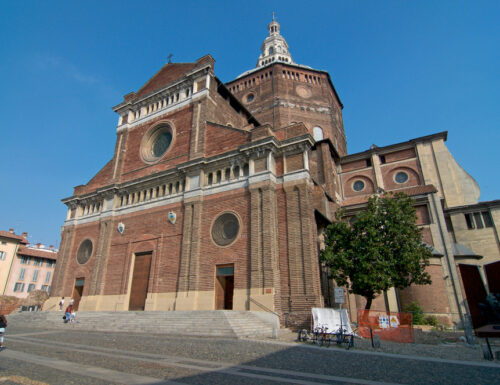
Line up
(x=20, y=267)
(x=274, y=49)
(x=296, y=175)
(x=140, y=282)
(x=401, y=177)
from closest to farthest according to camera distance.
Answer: (x=296, y=175)
(x=140, y=282)
(x=401, y=177)
(x=20, y=267)
(x=274, y=49)

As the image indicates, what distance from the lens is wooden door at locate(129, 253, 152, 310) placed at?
2109 centimetres

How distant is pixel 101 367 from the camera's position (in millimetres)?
6797

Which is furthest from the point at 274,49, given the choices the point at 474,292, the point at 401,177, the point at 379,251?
the point at 474,292

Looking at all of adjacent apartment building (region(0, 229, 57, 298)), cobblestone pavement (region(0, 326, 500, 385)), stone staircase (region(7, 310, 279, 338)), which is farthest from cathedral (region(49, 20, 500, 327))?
adjacent apartment building (region(0, 229, 57, 298))

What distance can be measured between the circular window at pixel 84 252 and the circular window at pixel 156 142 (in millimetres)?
8624

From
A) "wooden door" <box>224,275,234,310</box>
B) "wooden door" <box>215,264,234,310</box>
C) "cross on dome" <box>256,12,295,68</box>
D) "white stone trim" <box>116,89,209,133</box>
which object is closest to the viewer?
"wooden door" <box>215,264,234,310</box>

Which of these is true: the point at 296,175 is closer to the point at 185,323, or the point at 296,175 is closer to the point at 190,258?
the point at 190,258

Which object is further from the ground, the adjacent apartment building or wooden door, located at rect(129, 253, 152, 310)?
the adjacent apartment building

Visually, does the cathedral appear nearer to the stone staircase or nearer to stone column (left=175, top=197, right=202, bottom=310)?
stone column (left=175, top=197, right=202, bottom=310)

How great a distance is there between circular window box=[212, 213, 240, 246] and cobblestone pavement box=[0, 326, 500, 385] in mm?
8853

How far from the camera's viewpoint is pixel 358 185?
3391 centimetres

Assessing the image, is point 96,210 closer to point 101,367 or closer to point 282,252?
point 282,252

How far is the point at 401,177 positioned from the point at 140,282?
2685 centimetres

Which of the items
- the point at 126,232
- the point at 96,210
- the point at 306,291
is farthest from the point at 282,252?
the point at 96,210
